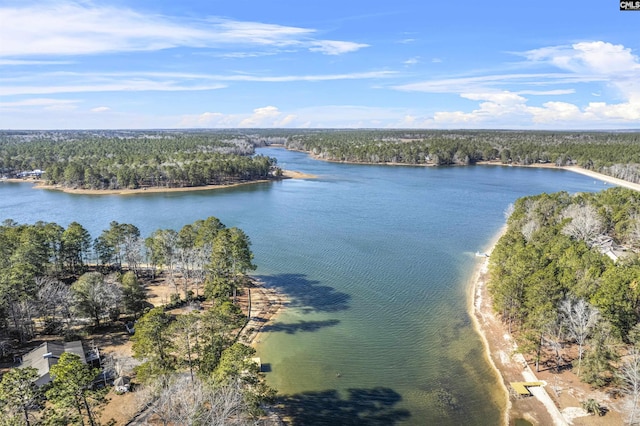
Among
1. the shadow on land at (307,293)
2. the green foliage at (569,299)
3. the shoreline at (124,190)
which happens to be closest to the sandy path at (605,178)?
the green foliage at (569,299)

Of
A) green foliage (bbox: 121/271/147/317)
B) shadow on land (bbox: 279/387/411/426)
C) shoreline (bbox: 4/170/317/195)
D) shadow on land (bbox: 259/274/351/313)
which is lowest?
shadow on land (bbox: 279/387/411/426)

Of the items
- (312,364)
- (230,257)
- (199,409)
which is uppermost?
(230,257)

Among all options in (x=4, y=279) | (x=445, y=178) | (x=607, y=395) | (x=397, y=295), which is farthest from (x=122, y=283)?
(x=445, y=178)

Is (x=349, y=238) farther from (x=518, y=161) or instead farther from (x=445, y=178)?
(x=518, y=161)

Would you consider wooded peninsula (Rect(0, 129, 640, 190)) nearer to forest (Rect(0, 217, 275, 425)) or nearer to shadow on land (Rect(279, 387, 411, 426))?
forest (Rect(0, 217, 275, 425))

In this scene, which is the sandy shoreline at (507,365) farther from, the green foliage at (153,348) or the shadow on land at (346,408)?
the green foliage at (153,348)

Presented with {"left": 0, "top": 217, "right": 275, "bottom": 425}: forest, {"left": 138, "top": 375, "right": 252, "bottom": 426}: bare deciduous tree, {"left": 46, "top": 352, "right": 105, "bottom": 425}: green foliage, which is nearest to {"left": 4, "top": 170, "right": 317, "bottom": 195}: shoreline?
{"left": 0, "top": 217, "right": 275, "bottom": 425}: forest

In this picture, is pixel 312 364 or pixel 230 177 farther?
pixel 230 177
